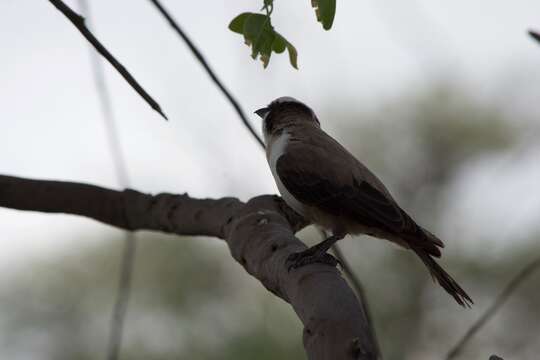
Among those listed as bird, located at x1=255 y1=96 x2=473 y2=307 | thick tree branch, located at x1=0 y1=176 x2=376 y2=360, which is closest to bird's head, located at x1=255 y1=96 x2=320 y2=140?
bird, located at x1=255 y1=96 x2=473 y2=307

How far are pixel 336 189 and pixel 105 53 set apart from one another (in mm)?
1492

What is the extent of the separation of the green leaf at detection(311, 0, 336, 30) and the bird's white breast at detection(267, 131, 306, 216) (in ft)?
4.78

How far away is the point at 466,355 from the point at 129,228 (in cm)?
394

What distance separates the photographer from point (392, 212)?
3.52 meters

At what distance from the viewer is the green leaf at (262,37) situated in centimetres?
231

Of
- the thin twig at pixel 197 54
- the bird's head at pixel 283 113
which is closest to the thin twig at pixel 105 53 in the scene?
the thin twig at pixel 197 54

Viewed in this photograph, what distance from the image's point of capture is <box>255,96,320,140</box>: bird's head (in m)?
4.32

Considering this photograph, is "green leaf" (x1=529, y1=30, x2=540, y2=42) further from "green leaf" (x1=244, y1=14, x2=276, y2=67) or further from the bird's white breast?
the bird's white breast

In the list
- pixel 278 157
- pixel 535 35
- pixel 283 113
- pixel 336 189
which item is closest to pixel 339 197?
pixel 336 189

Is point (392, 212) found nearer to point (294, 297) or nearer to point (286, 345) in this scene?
point (294, 297)

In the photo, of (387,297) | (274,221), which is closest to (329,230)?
(274,221)

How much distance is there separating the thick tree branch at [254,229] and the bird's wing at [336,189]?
112 mm

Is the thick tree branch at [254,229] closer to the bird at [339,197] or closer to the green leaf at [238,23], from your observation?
the bird at [339,197]

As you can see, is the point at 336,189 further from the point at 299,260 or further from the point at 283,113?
the point at 299,260
